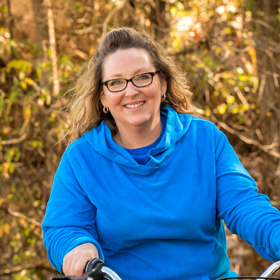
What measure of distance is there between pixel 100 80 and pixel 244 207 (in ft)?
3.00

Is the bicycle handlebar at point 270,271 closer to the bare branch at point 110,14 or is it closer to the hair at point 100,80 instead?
the hair at point 100,80

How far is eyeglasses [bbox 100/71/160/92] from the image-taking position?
1.85 m

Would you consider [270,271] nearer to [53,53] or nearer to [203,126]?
[203,126]

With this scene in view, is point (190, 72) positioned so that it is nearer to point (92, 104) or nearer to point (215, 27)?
point (215, 27)

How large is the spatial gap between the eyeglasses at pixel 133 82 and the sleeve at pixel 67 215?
379 mm

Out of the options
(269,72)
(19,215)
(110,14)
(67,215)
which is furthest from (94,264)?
(269,72)

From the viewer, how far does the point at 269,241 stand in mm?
1527

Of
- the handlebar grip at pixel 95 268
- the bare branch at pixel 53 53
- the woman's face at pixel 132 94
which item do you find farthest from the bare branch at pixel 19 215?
the handlebar grip at pixel 95 268

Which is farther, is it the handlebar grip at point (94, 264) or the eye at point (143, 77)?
the eye at point (143, 77)

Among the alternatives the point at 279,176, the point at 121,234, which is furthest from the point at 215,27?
the point at 121,234

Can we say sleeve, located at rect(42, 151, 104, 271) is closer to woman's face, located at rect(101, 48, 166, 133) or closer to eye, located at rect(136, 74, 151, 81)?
woman's face, located at rect(101, 48, 166, 133)

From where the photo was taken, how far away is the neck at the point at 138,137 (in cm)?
194

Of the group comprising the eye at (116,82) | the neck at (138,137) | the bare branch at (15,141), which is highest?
the eye at (116,82)

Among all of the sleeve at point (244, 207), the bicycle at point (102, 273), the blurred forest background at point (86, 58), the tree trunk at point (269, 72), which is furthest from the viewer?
the tree trunk at point (269, 72)
